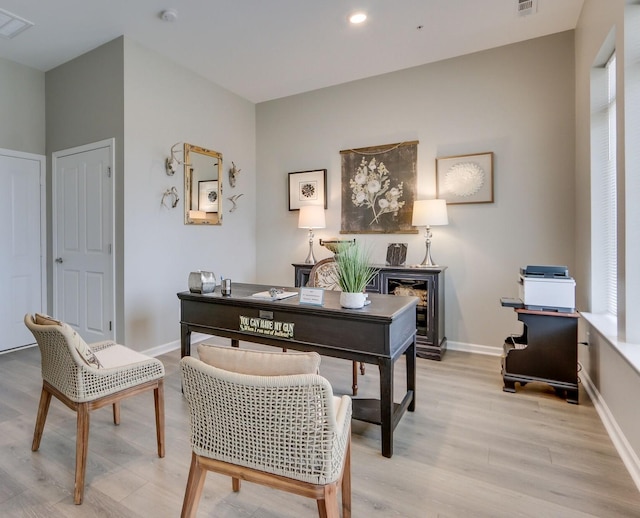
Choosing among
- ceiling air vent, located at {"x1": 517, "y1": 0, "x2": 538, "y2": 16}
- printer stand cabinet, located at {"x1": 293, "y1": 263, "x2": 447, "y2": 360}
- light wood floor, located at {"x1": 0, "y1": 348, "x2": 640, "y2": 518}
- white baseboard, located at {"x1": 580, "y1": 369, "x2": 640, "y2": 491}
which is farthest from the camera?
printer stand cabinet, located at {"x1": 293, "y1": 263, "x2": 447, "y2": 360}

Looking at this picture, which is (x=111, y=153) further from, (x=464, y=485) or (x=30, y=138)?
(x=464, y=485)

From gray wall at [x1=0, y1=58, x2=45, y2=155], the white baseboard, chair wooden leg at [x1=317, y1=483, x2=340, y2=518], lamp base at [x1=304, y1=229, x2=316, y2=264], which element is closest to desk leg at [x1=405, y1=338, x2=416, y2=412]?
the white baseboard

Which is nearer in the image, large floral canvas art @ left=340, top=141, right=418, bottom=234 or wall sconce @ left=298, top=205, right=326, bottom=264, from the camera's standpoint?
large floral canvas art @ left=340, top=141, right=418, bottom=234

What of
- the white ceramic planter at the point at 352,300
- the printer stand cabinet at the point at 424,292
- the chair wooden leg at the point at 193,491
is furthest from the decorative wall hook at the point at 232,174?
the chair wooden leg at the point at 193,491

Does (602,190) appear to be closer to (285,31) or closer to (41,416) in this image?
(285,31)

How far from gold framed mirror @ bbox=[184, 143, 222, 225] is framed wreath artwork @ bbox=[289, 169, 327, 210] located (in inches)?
35.9

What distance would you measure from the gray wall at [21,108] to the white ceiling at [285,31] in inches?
5.8

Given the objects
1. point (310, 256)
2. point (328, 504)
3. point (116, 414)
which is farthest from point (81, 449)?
point (310, 256)

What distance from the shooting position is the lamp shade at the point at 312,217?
168 inches

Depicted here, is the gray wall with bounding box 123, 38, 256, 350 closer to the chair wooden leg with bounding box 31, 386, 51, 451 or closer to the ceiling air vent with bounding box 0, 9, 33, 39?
the ceiling air vent with bounding box 0, 9, 33, 39

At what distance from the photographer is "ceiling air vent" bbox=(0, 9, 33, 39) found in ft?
9.96

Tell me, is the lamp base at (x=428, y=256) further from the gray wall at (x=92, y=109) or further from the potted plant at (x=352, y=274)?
the gray wall at (x=92, y=109)

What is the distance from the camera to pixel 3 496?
1.67m

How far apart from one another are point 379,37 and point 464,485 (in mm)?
3525
